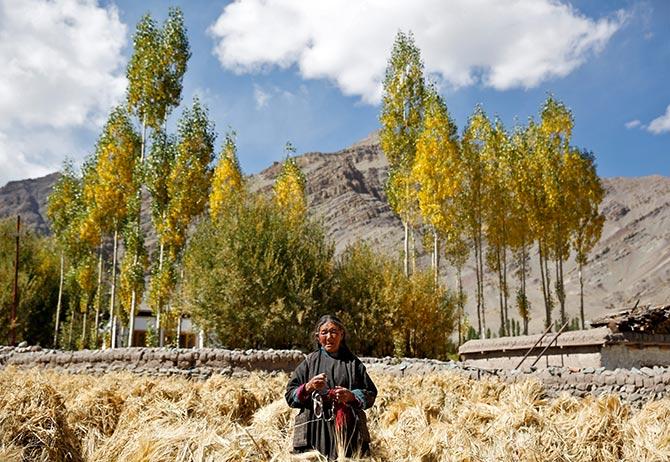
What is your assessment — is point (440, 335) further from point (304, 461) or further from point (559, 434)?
point (304, 461)

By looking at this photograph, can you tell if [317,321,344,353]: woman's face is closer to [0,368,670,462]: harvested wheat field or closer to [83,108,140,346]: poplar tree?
[0,368,670,462]: harvested wheat field

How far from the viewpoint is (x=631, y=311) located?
16422 mm

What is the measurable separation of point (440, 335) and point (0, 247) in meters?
31.4

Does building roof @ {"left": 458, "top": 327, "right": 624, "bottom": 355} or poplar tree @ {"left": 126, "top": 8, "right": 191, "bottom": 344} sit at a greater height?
poplar tree @ {"left": 126, "top": 8, "right": 191, "bottom": 344}

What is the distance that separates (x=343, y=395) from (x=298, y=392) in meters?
0.31

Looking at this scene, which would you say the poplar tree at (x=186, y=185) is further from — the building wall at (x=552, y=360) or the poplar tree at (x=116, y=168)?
the building wall at (x=552, y=360)

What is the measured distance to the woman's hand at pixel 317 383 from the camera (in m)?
3.76

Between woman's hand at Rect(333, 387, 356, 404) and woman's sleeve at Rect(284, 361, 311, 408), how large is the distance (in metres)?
0.22

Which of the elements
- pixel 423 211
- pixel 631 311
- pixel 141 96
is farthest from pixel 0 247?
pixel 631 311

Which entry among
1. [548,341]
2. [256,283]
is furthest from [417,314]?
[548,341]

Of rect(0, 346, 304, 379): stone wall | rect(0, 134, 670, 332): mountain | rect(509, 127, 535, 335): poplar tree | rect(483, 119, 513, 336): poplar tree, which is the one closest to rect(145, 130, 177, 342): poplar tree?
rect(0, 346, 304, 379): stone wall

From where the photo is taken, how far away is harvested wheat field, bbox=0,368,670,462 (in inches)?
107

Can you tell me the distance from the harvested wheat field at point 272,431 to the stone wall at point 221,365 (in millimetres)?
6326

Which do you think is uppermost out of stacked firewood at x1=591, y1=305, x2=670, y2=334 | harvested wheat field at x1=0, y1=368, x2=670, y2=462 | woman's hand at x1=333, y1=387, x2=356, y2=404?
stacked firewood at x1=591, y1=305, x2=670, y2=334
